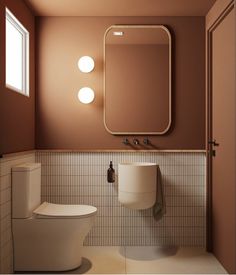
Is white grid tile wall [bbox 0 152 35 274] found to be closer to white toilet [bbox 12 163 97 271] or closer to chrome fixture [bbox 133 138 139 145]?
white toilet [bbox 12 163 97 271]

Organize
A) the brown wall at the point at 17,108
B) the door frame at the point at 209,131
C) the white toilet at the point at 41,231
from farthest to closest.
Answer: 1. the door frame at the point at 209,131
2. the white toilet at the point at 41,231
3. the brown wall at the point at 17,108

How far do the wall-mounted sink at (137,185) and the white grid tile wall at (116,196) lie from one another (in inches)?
13.7

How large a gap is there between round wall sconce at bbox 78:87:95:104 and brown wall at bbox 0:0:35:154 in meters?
0.46

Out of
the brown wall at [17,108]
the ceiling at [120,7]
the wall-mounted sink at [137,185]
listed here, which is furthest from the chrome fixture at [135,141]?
the ceiling at [120,7]

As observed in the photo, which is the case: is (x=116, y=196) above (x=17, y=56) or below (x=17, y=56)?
below

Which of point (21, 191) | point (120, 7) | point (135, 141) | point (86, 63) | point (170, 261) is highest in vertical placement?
point (120, 7)

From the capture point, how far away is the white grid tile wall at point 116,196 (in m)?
3.48

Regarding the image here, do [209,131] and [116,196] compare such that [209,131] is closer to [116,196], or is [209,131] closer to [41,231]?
[116,196]

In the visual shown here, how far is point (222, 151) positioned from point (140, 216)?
42.3 inches

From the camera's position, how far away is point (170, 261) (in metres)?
3.10

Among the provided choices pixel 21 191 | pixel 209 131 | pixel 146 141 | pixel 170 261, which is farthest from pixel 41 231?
pixel 209 131

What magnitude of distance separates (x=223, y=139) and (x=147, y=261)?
1239mm

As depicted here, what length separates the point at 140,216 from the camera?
3.49 meters

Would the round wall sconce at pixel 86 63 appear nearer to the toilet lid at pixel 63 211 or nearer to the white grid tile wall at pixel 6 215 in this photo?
the white grid tile wall at pixel 6 215
